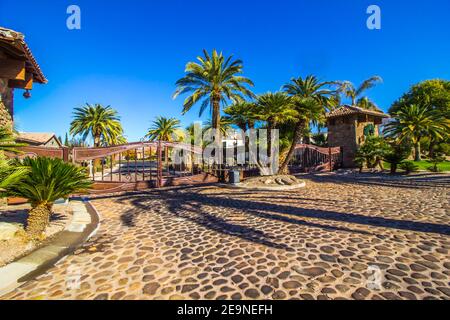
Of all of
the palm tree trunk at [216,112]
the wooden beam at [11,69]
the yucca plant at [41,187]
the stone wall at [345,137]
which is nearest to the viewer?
the yucca plant at [41,187]

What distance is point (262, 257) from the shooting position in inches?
152

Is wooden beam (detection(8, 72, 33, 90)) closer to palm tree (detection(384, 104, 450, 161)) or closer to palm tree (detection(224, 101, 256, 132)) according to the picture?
palm tree (detection(224, 101, 256, 132))

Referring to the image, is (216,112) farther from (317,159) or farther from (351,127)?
(351,127)

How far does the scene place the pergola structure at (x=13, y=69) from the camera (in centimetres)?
648

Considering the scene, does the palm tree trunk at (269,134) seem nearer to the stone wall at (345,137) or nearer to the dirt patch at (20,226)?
the dirt patch at (20,226)

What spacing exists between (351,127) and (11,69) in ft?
87.4

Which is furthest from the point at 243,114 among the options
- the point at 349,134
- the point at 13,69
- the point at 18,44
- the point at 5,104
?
the point at 349,134

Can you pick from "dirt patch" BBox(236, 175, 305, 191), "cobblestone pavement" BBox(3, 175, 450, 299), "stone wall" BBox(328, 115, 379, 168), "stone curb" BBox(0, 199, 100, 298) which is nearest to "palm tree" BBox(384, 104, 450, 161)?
"stone wall" BBox(328, 115, 379, 168)

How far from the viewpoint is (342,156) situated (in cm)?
2384

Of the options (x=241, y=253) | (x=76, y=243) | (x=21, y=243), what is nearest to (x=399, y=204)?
(x=241, y=253)

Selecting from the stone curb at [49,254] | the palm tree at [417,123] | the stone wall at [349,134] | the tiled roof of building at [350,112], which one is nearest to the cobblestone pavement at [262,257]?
the stone curb at [49,254]

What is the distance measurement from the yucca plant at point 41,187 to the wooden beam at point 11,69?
5.00m

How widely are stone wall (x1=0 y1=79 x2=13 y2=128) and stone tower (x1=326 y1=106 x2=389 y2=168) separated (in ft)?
86.5

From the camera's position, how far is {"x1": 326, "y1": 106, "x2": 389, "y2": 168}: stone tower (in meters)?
22.6
